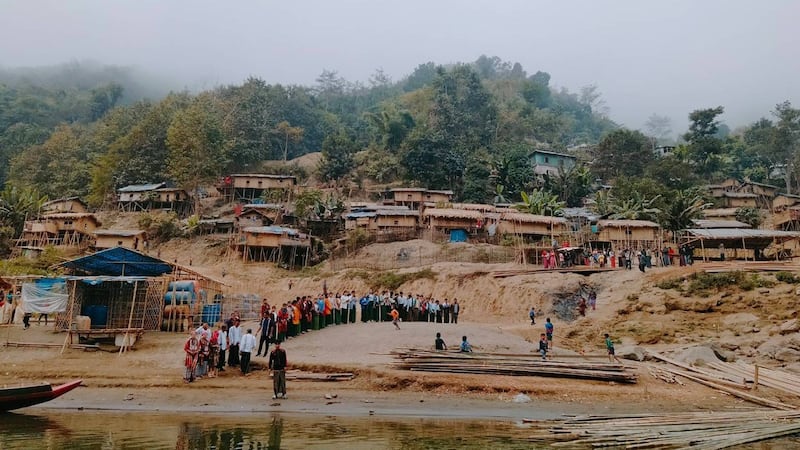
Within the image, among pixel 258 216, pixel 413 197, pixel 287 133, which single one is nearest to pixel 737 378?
pixel 258 216

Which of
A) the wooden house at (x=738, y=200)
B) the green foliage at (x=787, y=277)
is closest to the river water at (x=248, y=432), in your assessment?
the green foliage at (x=787, y=277)

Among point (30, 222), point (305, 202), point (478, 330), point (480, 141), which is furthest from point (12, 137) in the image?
point (478, 330)

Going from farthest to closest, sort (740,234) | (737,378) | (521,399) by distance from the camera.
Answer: (740,234), (737,378), (521,399)

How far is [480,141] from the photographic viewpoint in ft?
236

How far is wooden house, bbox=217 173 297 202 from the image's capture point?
5794cm

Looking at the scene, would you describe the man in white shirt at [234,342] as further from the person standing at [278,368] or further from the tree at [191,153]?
the tree at [191,153]

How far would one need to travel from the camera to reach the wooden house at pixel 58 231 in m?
48.3

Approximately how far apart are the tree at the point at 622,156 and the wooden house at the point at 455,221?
1108 inches

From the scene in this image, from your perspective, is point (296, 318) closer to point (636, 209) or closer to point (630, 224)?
point (630, 224)

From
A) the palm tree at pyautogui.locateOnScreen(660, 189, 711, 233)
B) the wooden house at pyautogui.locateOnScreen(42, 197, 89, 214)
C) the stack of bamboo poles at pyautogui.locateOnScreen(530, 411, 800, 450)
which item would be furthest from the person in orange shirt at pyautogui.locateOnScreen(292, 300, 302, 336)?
the wooden house at pyautogui.locateOnScreen(42, 197, 89, 214)

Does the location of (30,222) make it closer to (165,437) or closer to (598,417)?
(165,437)

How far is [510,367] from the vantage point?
53.1ft

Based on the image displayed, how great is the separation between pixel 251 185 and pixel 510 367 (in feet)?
155

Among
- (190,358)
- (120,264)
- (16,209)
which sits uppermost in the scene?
(16,209)
